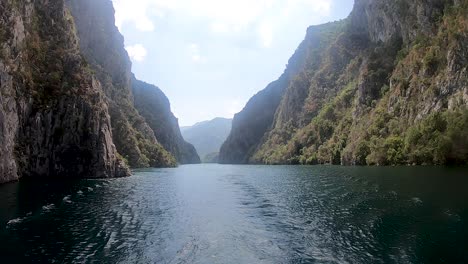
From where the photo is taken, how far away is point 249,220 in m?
39.2

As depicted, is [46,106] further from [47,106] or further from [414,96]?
[414,96]

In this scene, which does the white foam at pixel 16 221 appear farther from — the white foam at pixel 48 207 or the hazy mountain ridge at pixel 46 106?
the hazy mountain ridge at pixel 46 106

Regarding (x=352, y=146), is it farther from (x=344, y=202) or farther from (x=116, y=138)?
(x=344, y=202)

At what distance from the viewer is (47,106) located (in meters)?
94.5

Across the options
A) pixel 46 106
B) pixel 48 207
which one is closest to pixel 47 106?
pixel 46 106

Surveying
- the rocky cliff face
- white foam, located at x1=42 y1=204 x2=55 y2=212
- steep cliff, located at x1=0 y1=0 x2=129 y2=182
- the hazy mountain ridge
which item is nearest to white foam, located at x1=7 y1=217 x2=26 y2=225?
white foam, located at x1=42 y1=204 x2=55 y2=212

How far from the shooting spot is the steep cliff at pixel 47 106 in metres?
83.9

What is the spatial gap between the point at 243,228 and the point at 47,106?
246 feet

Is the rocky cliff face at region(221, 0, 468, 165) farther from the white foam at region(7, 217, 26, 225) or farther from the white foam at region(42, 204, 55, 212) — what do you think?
the white foam at region(7, 217, 26, 225)

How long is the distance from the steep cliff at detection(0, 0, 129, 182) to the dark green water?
37048mm

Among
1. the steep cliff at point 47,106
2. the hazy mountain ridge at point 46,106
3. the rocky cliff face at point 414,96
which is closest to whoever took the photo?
the hazy mountain ridge at point 46,106

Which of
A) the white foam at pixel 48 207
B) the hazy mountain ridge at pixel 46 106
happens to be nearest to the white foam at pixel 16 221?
the white foam at pixel 48 207

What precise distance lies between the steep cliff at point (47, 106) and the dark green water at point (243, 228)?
37048 mm

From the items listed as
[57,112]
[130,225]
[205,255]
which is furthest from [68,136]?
[205,255]
